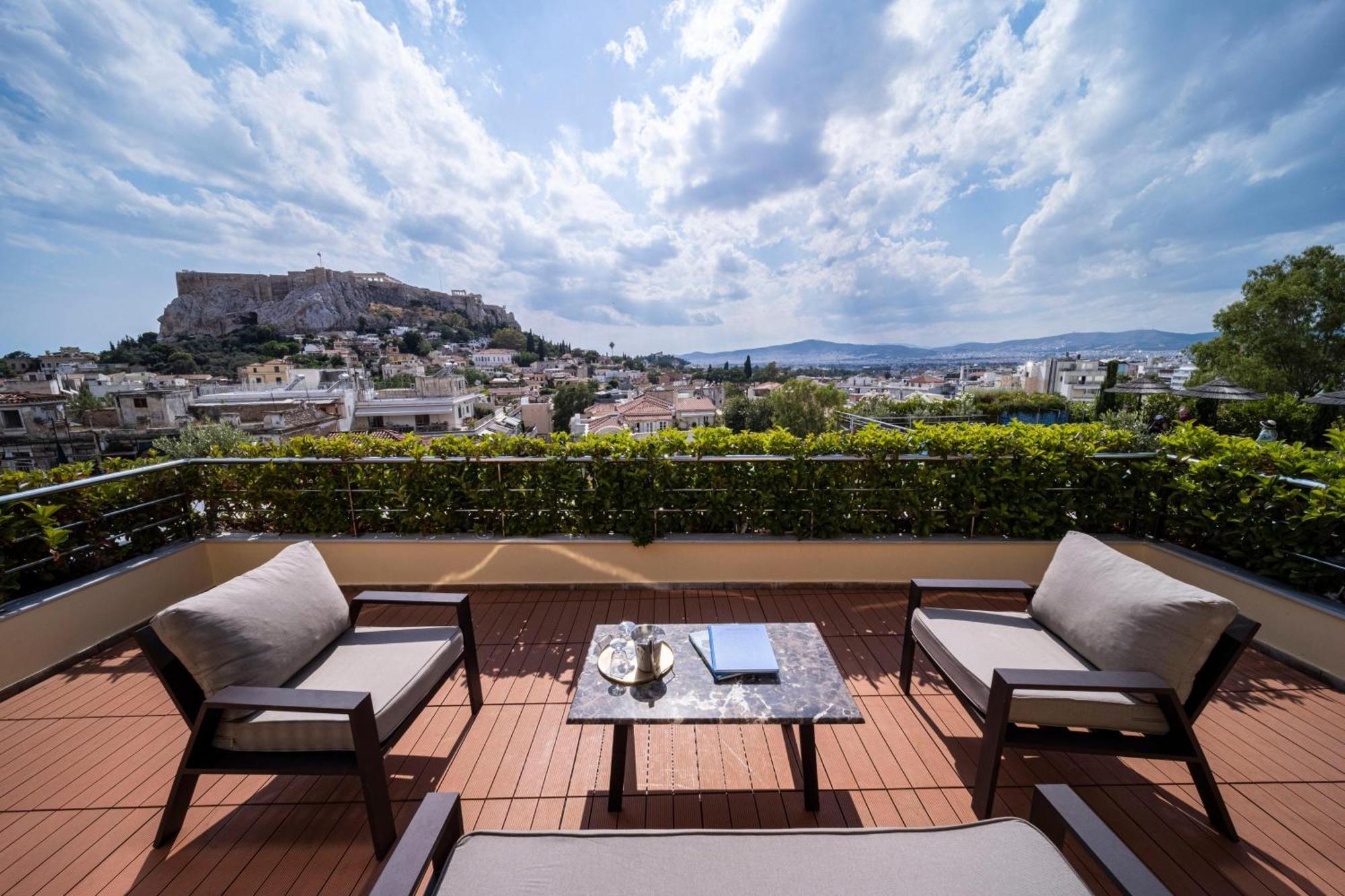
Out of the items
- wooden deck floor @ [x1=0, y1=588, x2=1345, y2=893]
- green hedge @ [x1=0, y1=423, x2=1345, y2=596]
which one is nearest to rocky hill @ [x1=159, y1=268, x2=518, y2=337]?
green hedge @ [x1=0, y1=423, x2=1345, y2=596]

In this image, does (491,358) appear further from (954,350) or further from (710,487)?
(954,350)

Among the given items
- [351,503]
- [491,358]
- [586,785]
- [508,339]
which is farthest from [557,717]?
[508,339]

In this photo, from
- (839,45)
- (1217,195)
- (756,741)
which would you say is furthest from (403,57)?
(1217,195)

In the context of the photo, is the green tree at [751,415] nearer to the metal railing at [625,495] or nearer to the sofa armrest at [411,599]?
the metal railing at [625,495]

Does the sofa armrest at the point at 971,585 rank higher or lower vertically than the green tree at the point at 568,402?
higher

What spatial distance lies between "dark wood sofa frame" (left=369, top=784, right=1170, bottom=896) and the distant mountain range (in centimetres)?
8610

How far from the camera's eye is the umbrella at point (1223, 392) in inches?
343

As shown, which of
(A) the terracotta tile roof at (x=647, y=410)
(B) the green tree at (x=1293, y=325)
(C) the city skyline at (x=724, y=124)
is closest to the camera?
(C) the city skyline at (x=724, y=124)

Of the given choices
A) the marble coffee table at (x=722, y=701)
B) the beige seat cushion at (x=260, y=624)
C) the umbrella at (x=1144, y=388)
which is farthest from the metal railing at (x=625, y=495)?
the umbrella at (x=1144, y=388)

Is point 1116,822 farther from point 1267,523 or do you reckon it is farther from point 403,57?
point 403,57

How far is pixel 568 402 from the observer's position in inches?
1687

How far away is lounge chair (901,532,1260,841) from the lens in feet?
5.16

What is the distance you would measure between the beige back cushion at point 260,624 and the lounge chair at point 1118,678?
2.52m

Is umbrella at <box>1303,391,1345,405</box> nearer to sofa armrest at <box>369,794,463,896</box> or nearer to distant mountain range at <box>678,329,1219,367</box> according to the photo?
sofa armrest at <box>369,794,463,896</box>
